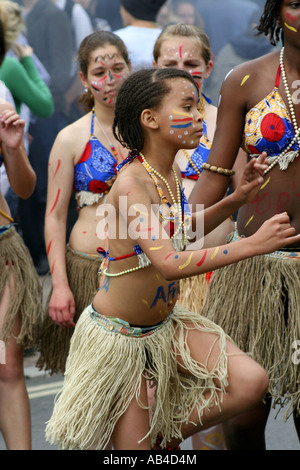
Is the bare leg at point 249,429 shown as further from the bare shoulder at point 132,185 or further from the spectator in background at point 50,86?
the spectator in background at point 50,86

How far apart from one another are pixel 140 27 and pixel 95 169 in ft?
6.92

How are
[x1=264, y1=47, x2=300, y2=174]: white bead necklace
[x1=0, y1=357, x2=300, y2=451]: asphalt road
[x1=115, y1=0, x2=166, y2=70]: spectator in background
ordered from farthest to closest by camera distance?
[x1=115, y1=0, x2=166, y2=70]: spectator in background, [x1=0, y1=357, x2=300, y2=451]: asphalt road, [x1=264, y1=47, x2=300, y2=174]: white bead necklace

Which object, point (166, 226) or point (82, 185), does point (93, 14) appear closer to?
point (82, 185)

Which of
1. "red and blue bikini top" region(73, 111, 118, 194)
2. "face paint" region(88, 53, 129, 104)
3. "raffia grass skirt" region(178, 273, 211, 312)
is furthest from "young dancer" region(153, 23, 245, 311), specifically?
"red and blue bikini top" region(73, 111, 118, 194)

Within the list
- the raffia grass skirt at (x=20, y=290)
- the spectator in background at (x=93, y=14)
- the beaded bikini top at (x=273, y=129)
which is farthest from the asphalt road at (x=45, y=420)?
the spectator in background at (x=93, y=14)

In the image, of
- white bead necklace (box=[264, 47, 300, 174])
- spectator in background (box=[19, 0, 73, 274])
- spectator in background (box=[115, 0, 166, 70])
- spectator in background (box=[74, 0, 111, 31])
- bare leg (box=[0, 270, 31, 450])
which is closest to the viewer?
white bead necklace (box=[264, 47, 300, 174])

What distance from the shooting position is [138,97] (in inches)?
121

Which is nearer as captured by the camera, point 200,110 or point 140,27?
point 200,110

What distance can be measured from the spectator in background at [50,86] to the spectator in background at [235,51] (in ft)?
4.47

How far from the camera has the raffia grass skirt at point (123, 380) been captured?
10.0 feet

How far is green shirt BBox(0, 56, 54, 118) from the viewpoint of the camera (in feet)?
17.1

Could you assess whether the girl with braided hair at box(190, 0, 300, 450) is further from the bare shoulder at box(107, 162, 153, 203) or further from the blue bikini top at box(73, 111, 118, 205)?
the blue bikini top at box(73, 111, 118, 205)

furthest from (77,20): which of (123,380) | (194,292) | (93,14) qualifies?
(123,380)

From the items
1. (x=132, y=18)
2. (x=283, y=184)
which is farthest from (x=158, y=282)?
(x=132, y=18)
